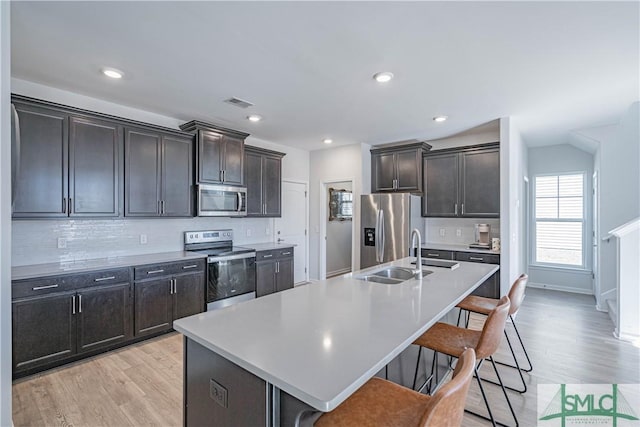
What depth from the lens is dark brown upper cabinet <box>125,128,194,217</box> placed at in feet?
11.1

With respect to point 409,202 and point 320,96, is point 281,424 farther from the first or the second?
point 409,202

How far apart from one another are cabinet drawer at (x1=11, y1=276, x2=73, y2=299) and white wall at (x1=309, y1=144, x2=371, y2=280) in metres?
3.91

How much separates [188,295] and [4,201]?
7.32 feet

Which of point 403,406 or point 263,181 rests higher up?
point 263,181

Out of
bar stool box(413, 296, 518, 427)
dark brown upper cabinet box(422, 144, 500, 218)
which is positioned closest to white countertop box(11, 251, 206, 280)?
bar stool box(413, 296, 518, 427)

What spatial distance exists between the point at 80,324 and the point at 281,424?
266 cm

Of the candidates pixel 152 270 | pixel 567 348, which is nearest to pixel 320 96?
pixel 152 270

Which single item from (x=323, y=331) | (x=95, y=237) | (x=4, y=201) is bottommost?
(x=323, y=331)

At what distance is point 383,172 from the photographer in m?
5.39

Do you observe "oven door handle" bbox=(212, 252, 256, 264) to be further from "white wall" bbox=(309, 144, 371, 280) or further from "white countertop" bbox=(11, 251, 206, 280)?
"white wall" bbox=(309, 144, 371, 280)

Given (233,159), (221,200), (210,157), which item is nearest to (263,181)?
(233,159)

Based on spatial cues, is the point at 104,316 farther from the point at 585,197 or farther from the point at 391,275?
the point at 585,197

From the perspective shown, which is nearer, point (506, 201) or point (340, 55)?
point (340, 55)

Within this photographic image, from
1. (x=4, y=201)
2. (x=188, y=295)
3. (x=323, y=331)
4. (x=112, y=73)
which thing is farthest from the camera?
(x=188, y=295)
